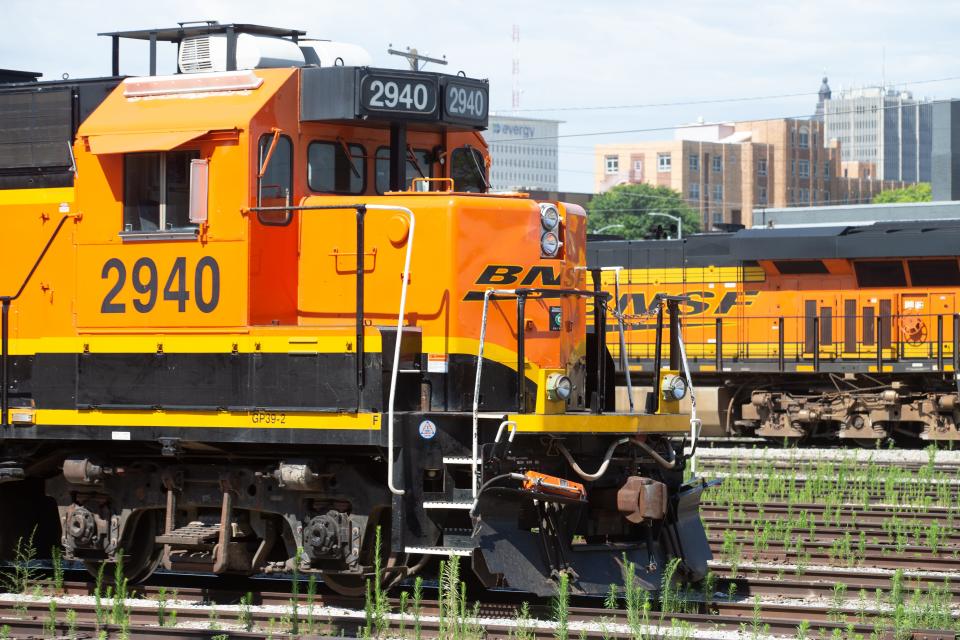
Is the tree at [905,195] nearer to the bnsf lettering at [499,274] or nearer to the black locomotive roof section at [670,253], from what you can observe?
the black locomotive roof section at [670,253]

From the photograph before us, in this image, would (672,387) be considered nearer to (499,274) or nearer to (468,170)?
(499,274)

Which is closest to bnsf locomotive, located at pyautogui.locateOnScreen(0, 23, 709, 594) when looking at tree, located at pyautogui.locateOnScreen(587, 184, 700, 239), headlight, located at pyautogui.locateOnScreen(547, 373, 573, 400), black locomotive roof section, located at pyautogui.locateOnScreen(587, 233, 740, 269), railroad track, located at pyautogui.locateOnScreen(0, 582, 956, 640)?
headlight, located at pyautogui.locateOnScreen(547, 373, 573, 400)

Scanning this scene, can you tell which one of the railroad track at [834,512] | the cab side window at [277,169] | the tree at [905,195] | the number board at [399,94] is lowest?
the railroad track at [834,512]

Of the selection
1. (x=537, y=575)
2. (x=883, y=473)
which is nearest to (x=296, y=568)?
(x=537, y=575)

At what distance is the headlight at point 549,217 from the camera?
9195 mm

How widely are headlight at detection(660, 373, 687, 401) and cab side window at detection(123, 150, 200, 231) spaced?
3.36 meters

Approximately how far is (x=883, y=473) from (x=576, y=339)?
9.25 meters

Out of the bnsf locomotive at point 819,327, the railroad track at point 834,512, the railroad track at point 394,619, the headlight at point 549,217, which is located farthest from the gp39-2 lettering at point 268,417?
the bnsf locomotive at point 819,327

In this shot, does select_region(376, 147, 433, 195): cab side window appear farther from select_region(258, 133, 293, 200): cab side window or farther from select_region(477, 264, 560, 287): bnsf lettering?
select_region(477, 264, 560, 287): bnsf lettering

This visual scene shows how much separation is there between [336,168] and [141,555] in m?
3.10

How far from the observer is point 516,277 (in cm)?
905

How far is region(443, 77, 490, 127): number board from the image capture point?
30.7 feet

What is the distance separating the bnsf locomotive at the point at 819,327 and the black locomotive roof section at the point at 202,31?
12513 mm

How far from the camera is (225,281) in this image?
29.2 feet
